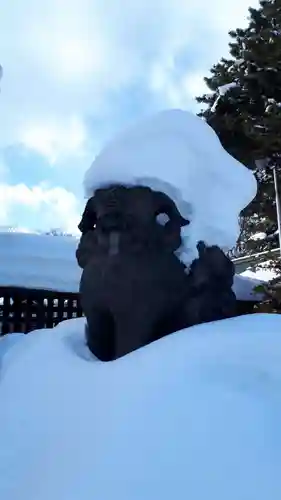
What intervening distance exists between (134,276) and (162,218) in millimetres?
261

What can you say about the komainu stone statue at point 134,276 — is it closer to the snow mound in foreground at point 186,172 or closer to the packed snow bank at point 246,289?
the snow mound in foreground at point 186,172

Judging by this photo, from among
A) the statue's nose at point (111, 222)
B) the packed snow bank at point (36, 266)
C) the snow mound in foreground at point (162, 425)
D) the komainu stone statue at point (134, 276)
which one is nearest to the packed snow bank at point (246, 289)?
the packed snow bank at point (36, 266)

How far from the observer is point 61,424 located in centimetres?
160

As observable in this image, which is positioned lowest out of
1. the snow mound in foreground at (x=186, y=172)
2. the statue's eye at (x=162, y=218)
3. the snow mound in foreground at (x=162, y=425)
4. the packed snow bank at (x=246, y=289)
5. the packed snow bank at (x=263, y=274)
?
the snow mound in foreground at (x=162, y=425)

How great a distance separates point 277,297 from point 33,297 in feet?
9.06

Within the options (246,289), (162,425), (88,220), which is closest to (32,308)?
(246,289)

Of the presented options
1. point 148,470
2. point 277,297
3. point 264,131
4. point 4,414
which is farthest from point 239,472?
point 264,131

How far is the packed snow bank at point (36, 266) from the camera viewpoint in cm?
580

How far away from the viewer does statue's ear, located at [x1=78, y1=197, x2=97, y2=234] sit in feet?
7.55

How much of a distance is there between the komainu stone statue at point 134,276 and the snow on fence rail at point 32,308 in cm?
383

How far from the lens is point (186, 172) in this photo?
2.22 meters

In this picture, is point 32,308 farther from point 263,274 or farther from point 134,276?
point 134,276

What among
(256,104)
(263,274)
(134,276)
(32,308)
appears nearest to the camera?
(134,276)

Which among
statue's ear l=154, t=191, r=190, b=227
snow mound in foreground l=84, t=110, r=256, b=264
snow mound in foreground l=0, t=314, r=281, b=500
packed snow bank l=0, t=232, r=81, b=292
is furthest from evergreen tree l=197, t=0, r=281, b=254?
snow mound in foreground l=0, t=314, r=281, b=500
